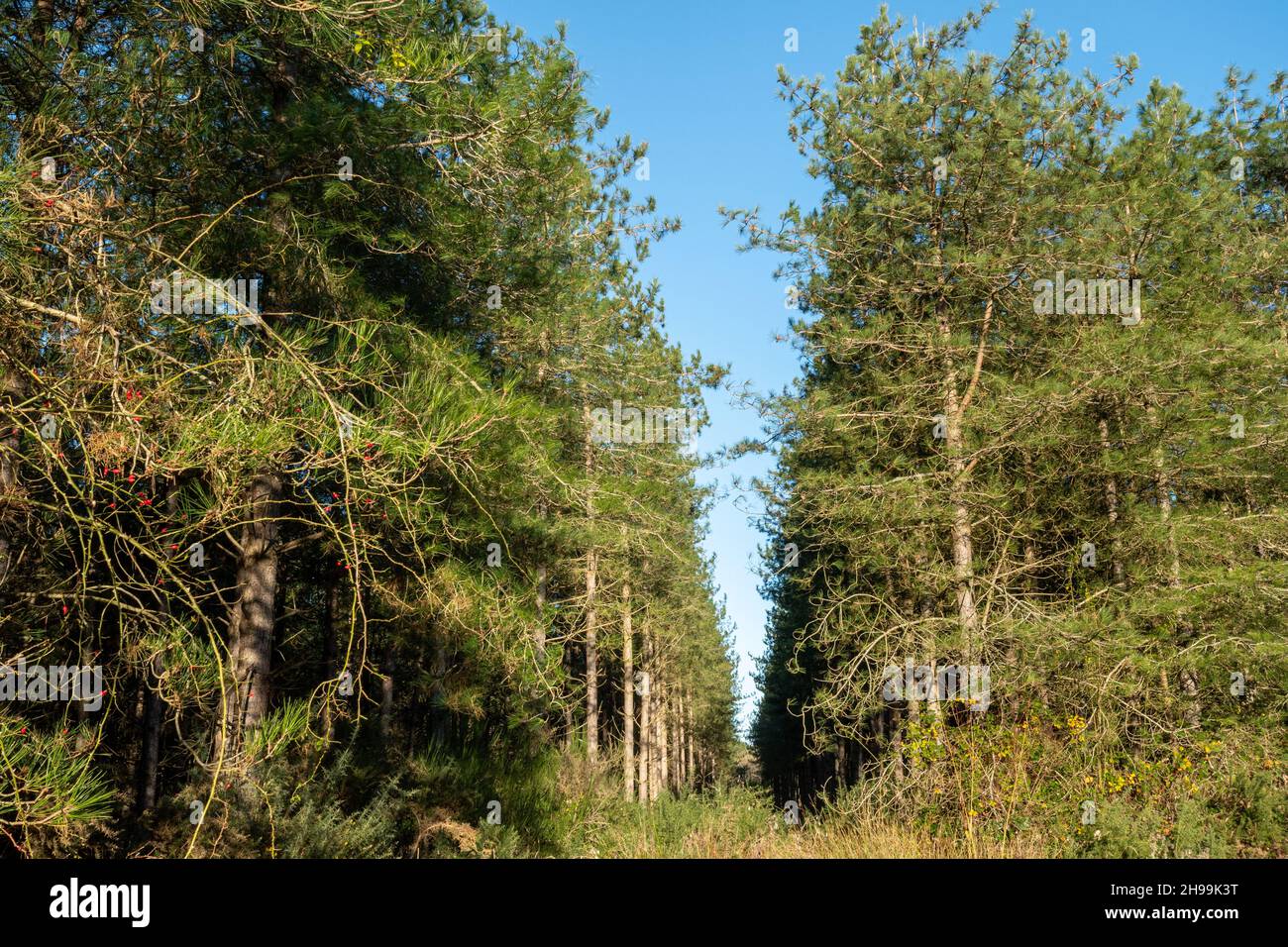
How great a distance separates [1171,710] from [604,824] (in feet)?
25.5

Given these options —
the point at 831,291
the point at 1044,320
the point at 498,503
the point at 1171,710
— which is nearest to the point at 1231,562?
the point at 1171,710

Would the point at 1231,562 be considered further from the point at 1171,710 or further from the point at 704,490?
the point at 704,490

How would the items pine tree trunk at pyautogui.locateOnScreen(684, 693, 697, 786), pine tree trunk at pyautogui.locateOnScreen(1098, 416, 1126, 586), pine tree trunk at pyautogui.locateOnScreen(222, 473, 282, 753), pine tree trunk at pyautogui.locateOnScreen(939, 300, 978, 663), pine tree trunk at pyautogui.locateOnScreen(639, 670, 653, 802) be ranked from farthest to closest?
pine tree trunk at pyautogui.locateOnScreen(684, 693, 697, 786) → pine tree trunk at pyautogui.locateOnScreen(639, 670, 653, 802) → pine tree trunk at pyautogui.locateOnScreen(1098, 416, 1126, 586) → pine tree trunk at pyautogui.locateOnScreen(939, 300, 978, 663) → pine tree trunk at pyautogui.locateOnScreen(222, 473, 282, 753)

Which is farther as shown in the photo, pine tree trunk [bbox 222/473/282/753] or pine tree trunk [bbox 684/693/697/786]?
pine tree trunk [bbox 684/693/697/786]

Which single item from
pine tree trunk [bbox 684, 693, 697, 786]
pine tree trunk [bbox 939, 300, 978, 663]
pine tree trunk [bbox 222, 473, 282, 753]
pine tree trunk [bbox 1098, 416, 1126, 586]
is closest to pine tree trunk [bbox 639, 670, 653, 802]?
pine tree trunk [bbox 939, 300, 978, 663]

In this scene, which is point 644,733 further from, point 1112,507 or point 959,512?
point 1112,507

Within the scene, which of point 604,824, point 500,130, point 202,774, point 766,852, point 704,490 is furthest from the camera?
point 704,490

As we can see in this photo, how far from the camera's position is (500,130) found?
14.6 feet

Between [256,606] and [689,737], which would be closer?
[256,606]

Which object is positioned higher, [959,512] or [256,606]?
[959,512]

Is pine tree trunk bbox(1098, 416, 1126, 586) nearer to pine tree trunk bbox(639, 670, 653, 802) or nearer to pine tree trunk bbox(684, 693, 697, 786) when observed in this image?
A: pine tree trunk bbox(639, 670, 653, 802)

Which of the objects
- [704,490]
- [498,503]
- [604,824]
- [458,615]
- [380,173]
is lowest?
[604,824]

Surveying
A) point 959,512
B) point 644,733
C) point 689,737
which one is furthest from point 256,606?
point 689,737

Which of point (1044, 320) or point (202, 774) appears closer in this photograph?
point (202, 774)
